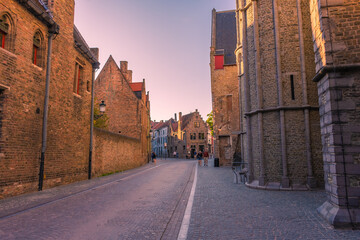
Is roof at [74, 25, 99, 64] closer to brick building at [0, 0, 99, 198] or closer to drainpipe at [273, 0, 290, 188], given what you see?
brick building at [0, 0, 99, 198]

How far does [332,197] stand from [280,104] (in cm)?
513

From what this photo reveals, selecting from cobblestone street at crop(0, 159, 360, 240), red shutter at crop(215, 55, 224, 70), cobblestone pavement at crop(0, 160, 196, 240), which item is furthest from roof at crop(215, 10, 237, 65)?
cobblestone pavement at crop(0, 160, 196, 240)

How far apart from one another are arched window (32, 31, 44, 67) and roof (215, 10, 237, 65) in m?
21.6

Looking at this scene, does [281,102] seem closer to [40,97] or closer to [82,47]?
[40,97]

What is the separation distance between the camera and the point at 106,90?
30969 mm

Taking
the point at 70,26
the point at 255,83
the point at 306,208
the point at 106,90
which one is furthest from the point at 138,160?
the point at 306,208

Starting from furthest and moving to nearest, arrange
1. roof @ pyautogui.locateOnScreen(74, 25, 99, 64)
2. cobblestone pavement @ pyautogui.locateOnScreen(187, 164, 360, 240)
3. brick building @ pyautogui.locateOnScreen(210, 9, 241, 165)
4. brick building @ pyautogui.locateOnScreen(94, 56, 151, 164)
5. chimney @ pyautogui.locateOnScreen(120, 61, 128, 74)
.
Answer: chimney @ pyautogui.locateOnScreen(120, 61, 128, 74), brick building @ pyautogui.locateOnScreen(94, 56, 151, 164), brick building @ pyautogui.locateOnScreen(210, 9, 241, 165), roof @ pyautogui.locateOnScreen(74, 25, 99, 64), cobblestone pavement @ pyautogui.locateOnScreen(187, 164, 360, 240)

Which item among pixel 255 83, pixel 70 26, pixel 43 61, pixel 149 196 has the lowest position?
pixel 149 196

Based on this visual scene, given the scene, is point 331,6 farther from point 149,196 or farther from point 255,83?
point 149,196

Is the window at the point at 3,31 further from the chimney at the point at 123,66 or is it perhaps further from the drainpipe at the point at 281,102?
the chimney at the point at 123,66

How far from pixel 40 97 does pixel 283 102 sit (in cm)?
983

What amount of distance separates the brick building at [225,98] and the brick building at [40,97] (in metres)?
15.7

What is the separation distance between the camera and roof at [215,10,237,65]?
3019 cm

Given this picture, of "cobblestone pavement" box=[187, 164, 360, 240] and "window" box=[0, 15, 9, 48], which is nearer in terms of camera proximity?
"cobblestone pavement" box=[187, 164, 360, 240]
